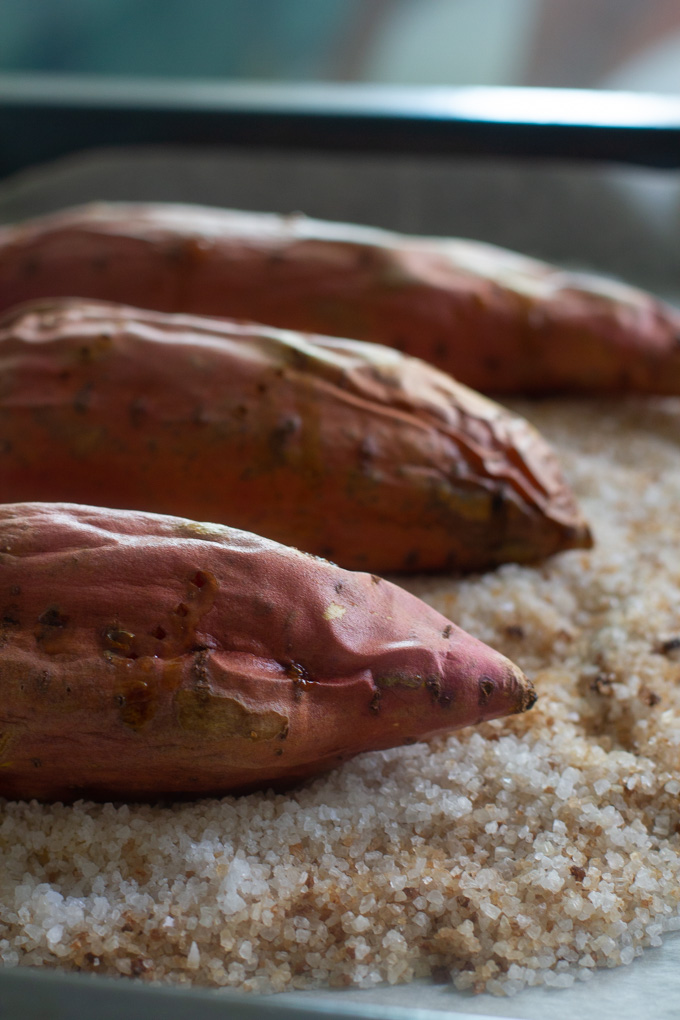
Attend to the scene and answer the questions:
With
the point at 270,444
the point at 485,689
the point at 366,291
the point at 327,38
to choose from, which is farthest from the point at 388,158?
the point at 327,38

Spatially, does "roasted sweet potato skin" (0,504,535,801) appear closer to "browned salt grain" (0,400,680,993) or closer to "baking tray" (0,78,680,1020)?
"browned salt grain" (0,400,680,993)

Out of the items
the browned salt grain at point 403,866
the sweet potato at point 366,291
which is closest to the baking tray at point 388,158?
the sweet potato at point 366,291

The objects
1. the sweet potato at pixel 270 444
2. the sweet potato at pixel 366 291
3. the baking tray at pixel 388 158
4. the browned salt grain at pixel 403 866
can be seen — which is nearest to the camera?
the browned salt grain at pixel 403 866

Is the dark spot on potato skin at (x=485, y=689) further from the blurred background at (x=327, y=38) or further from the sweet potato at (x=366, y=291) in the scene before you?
the blurred background at (x=327, y=38)

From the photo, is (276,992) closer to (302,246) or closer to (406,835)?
(406,835)

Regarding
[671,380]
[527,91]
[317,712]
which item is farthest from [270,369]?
[527,91]
